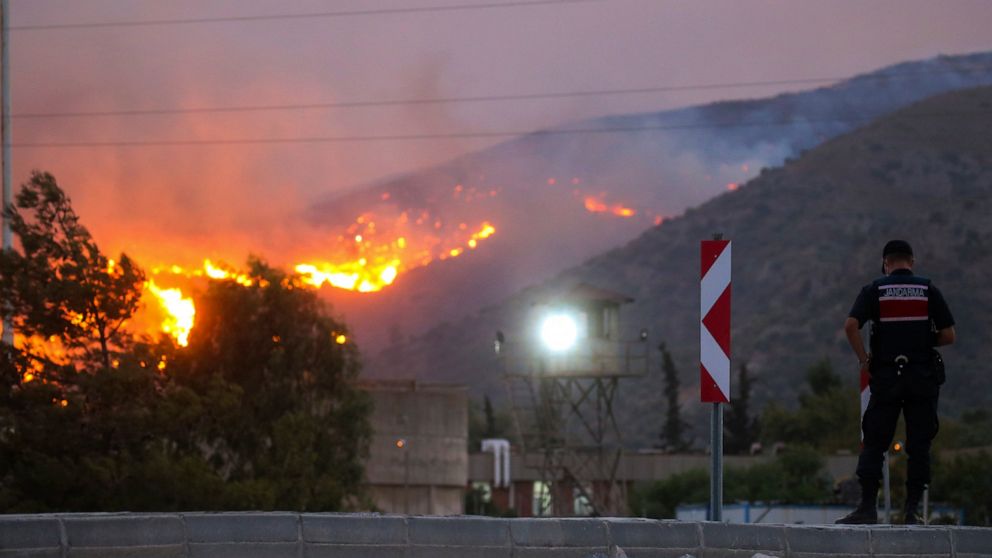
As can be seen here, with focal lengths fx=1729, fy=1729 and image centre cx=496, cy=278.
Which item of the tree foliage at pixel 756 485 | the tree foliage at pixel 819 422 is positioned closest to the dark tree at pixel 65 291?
the tree foliage at pixel 756 485

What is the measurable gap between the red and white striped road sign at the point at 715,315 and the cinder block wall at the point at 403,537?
189 cm

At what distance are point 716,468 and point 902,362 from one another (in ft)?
6.88

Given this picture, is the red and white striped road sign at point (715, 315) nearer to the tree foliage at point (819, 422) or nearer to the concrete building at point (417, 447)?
the concrete building at point (417, 447)

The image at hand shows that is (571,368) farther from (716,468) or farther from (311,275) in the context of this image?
(716,468)

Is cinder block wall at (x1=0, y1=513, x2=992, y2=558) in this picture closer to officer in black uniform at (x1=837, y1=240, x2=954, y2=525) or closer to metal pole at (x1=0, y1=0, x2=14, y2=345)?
officer in black uniform at (x1=837, y1=240, x2=954, y2=525)

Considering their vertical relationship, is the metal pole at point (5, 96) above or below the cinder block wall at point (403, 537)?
above

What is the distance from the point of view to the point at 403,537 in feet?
31.8

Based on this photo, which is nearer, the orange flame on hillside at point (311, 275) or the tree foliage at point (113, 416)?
the tree foliage at point (113, 416)

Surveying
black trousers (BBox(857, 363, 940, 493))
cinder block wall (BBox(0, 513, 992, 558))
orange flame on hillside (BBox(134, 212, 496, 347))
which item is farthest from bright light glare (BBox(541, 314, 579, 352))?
cinder block wall (BBox(0, 513, 992, 558))

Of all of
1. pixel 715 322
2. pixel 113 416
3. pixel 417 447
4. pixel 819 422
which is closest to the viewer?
pixel 715 322

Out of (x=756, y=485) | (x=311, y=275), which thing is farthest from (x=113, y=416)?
(x=756, y=485)

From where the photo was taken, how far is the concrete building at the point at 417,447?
65750 millimetres

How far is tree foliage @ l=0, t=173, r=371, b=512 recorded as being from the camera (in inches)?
1331

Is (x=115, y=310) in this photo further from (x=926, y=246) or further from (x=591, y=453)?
(x=926, y=246)
